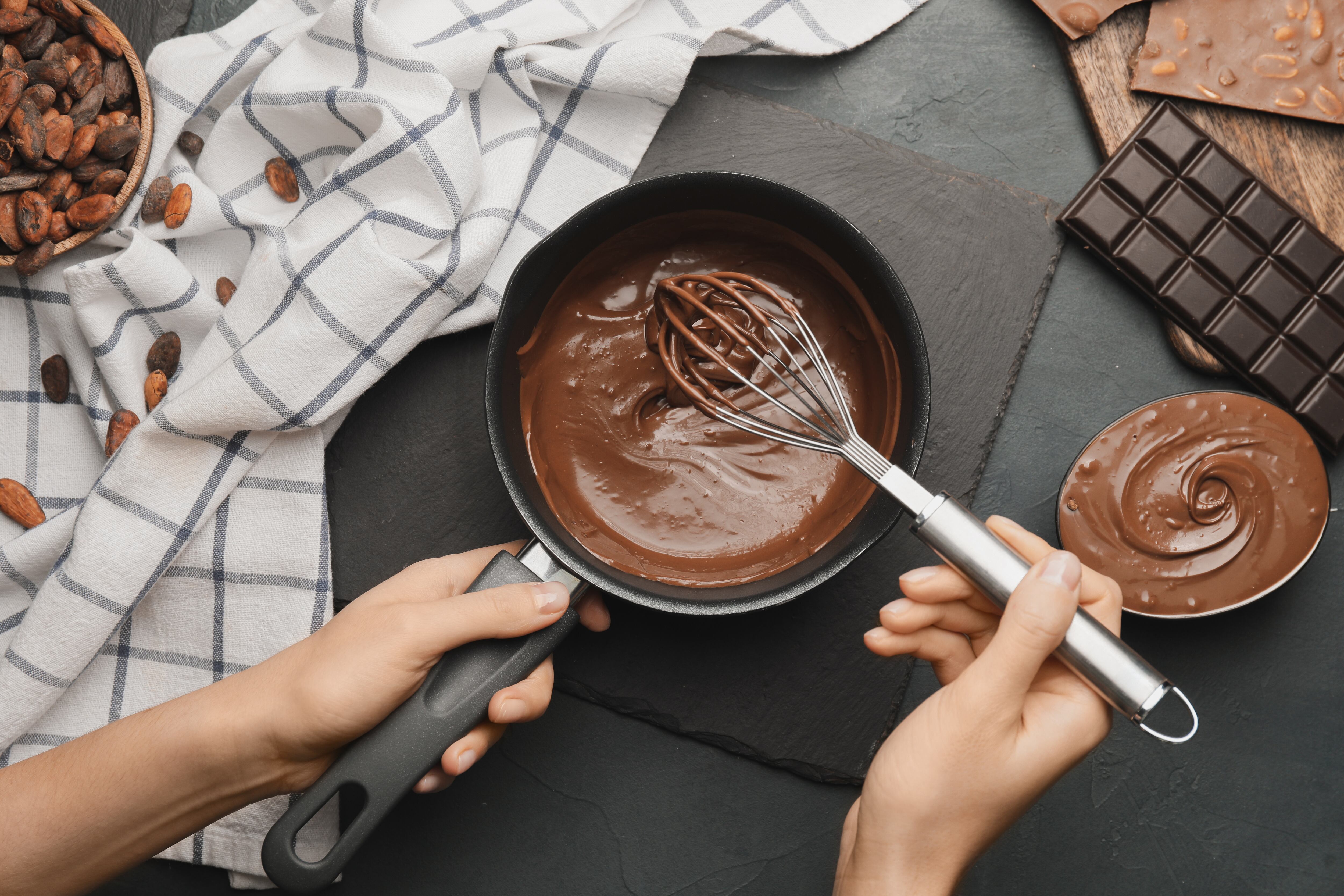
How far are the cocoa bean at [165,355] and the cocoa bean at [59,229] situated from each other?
7.0 inches

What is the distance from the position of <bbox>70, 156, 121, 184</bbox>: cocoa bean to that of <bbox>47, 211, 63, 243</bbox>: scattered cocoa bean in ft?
0.18

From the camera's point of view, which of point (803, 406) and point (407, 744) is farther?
point (803, 406)

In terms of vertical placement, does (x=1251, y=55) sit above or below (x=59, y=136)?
above

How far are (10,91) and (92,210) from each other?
16cm

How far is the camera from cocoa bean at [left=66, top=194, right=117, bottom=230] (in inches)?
45.5

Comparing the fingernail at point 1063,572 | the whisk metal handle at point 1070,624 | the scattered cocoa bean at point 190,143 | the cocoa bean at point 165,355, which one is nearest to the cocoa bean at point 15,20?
the scattered cocoa bean at point 190,143

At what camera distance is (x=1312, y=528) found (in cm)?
115

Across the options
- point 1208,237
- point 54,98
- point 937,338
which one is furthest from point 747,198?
point 54,98

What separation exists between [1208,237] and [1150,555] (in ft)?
1.57

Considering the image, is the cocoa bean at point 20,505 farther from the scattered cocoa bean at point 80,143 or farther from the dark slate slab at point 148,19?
the dark slate slab at point 148,19

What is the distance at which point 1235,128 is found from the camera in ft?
4.11

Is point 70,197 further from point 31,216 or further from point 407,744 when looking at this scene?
point 407,744

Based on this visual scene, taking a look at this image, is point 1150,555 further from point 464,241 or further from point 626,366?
point 464,241

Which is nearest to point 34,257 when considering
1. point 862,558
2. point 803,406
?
point 803,406
